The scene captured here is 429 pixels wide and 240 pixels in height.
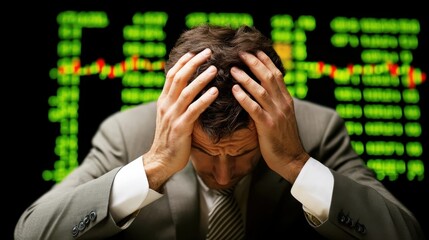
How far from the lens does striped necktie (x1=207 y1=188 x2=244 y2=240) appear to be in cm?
186

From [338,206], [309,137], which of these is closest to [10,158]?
[309,137]

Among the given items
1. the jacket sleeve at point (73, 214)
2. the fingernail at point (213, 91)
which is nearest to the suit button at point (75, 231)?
the jacket sleeve at point (73, 214)

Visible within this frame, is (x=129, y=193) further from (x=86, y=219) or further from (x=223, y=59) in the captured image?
(x=223, y=59)

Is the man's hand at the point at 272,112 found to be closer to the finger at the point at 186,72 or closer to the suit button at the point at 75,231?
the finger at the point at 186,72

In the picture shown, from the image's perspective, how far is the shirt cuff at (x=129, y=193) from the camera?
168 centimetres

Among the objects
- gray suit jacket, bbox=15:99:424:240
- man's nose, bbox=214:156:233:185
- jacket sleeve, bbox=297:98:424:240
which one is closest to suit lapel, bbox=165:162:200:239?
gray suit jacket, bbox=15:99:424:240

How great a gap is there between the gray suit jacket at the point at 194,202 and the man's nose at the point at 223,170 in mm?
138

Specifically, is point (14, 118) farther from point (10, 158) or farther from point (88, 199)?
point (88, 199)

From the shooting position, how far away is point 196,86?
1.61 m

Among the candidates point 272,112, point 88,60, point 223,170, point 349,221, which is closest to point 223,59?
point 272,112

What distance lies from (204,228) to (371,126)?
917 mm

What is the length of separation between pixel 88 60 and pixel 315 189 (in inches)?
45.6

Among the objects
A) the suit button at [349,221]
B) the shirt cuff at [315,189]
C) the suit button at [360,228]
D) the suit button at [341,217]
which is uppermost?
the shirt cuff at [315,189]

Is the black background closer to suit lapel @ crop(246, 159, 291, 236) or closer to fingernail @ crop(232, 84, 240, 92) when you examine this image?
suit lapel @ crop(246, 159, 291, 236)
